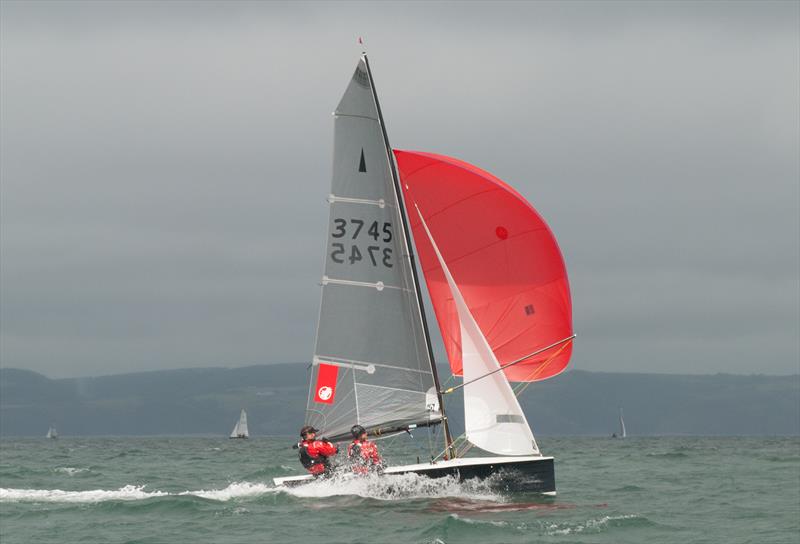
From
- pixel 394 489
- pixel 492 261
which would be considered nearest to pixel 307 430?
pixel 394 489

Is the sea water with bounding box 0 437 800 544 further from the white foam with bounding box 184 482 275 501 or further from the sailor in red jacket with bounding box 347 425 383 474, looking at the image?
the sailor in red jacket with bounding box 347 425 383 474

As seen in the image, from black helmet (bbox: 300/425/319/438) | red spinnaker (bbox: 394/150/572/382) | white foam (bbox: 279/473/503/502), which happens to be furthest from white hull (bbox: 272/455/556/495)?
black helmet (bbox: 300/425/319/438)

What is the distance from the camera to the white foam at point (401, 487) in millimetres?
24484

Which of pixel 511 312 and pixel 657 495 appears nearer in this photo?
pixel 511 312

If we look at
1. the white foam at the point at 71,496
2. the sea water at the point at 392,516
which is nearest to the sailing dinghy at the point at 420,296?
the sea water at the point at 392,516

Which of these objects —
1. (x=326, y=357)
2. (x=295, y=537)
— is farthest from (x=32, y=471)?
(x=295, y=537)

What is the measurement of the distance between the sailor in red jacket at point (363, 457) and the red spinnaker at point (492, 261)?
8.02 ft

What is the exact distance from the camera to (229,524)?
2341cm

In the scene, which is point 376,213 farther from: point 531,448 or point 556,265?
point 531,448

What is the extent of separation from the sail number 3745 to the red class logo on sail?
224cm

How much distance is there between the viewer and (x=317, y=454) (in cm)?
2558

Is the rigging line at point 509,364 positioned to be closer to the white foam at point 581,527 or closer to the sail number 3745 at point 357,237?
the sail number 3745 at point 357,237

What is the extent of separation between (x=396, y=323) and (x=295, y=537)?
225 inches

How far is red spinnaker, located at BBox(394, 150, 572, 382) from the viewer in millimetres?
25359
